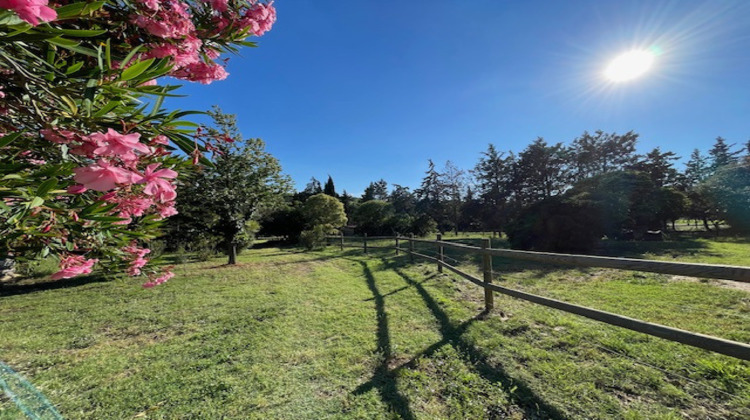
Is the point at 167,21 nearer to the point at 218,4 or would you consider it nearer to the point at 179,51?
the point at 179,51

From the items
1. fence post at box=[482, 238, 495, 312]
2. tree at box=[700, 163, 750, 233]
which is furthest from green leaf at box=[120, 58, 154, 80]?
tree at box=[700, 163, 750, 233]

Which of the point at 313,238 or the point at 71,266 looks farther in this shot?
the point at 313,238

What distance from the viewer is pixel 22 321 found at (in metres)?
4.43

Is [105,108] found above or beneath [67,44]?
beneath

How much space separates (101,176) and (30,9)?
44 centimetres

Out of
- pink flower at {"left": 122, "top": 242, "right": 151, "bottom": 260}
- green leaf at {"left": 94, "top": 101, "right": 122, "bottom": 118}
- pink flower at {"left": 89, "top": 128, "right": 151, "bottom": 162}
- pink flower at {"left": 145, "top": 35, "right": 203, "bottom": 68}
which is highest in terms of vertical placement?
pink flower at {"left": 145, "top": 35, "right": 203, "bottom": 68}

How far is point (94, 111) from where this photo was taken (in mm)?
1060

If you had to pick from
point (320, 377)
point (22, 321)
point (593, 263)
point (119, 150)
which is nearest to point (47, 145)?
point (119, 150)

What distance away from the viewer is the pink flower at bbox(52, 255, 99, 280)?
147cm

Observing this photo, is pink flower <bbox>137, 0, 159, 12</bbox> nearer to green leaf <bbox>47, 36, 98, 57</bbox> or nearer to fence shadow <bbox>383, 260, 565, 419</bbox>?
green leaf <bbox>47, 36, 98, 57</bbox>

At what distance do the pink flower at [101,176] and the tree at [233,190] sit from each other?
28.3 feet

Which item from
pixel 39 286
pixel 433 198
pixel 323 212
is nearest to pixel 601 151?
pixel 433 198

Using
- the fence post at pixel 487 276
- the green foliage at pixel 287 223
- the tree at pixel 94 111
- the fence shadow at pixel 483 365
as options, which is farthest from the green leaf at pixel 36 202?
the green foliage at pixel 287 223

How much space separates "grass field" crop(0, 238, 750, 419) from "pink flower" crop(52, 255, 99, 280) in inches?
37.3
